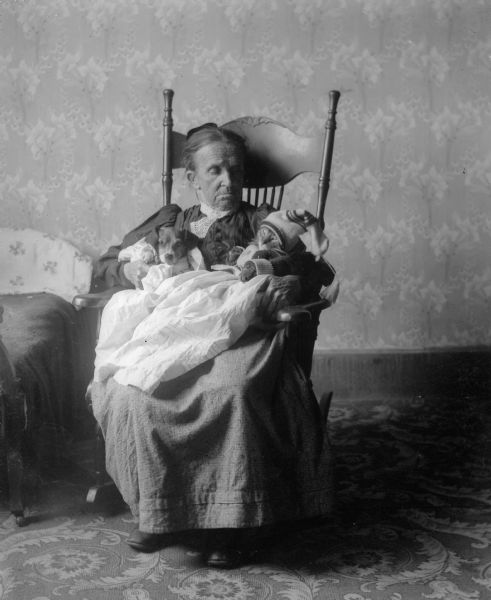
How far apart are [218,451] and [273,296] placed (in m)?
0.44

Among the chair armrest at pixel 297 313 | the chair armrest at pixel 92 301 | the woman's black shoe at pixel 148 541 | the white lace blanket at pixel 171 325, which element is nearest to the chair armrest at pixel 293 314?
the chair armrest at pixel 297 313

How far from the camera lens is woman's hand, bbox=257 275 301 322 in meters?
1.89

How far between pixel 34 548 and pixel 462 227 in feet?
7.46

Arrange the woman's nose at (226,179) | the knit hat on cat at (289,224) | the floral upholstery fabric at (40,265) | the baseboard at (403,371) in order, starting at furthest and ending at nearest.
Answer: the baseboard at (403,371)
the floral upholstery fabric at (40,265)
the woman's nose at (226,179)
the knit hat on cat at (289,224)

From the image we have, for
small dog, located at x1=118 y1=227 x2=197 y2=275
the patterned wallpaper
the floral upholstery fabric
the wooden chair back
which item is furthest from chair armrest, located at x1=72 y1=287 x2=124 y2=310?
the patterned wallpaper

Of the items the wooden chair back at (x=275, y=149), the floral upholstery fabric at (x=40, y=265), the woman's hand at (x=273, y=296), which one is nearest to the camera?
the woman's hand at (x=273, y=296)

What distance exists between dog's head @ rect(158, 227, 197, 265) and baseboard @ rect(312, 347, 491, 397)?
129cm

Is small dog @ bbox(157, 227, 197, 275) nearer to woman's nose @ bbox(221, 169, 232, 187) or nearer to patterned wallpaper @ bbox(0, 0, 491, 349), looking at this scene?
woman's nose @ bbox(221, 169, 232, 187)

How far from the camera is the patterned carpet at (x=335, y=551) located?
5.28 feet

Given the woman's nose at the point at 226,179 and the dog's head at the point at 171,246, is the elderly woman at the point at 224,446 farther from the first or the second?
the woman's nose at the point at 226,179

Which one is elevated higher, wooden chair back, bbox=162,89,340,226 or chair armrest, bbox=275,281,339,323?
wooden chair back, bbox=162,89,340,226

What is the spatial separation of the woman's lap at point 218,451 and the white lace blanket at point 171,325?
0.15 feet

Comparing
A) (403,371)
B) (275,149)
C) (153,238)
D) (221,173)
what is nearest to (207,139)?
(221,173)

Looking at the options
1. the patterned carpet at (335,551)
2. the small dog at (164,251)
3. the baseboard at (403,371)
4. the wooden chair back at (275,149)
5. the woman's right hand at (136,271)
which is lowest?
the patterned carpet at (335,551)
